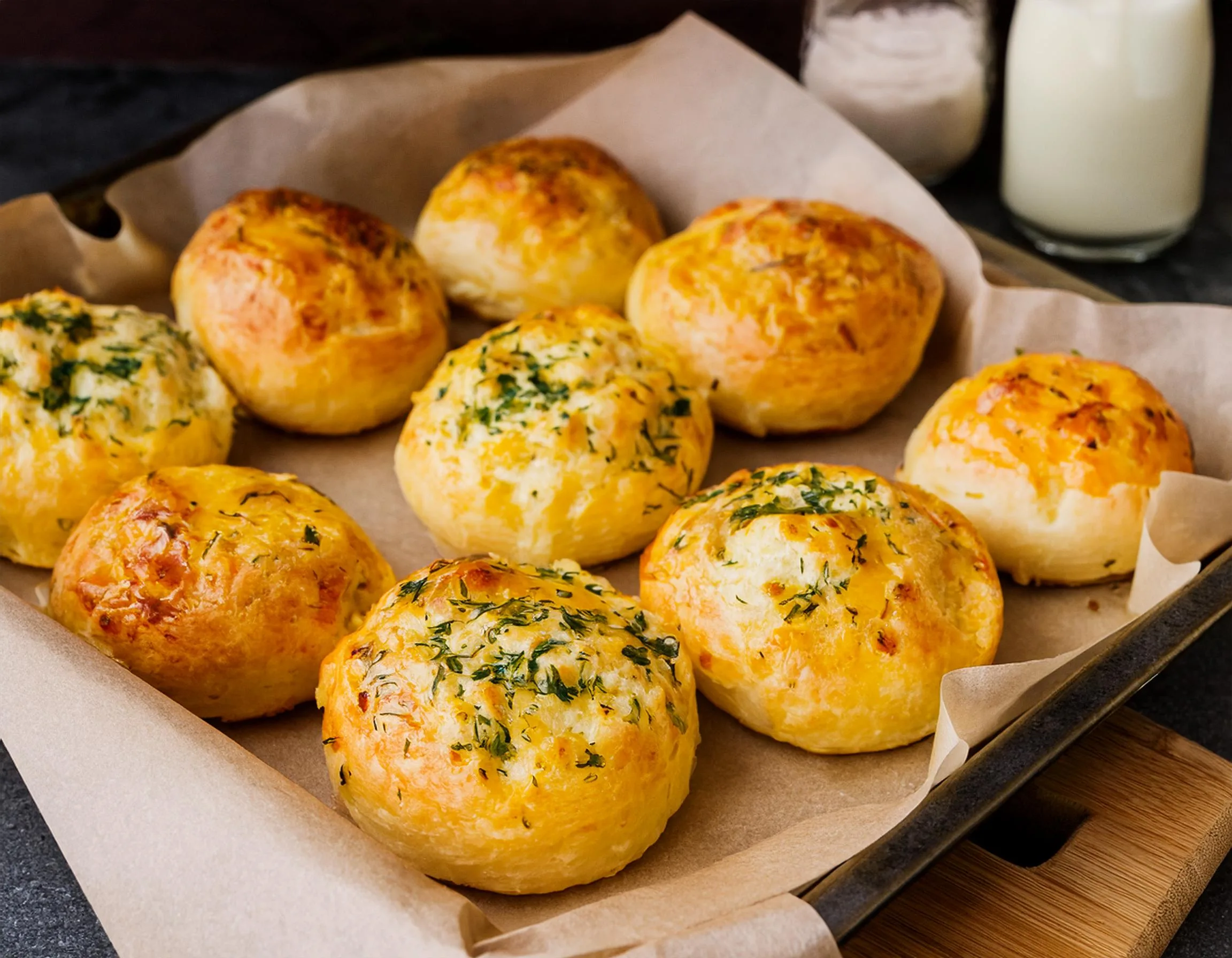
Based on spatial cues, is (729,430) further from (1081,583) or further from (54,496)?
(54,496)

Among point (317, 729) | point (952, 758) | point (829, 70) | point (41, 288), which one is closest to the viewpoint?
point (952, 758)

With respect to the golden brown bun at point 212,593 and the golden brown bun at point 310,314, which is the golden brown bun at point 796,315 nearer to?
the golden brown bun at point 310,314

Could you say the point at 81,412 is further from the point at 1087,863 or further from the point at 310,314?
the point at 1087,863

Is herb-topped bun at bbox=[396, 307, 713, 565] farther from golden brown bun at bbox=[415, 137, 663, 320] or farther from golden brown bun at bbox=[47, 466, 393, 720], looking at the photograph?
golden brown bun at bbox=[415, 137, 663, 320]

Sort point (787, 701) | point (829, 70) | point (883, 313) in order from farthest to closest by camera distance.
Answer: point (829, 70)
point (883, 313)
point (787, 701)

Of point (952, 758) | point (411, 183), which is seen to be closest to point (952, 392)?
point (952, 758)

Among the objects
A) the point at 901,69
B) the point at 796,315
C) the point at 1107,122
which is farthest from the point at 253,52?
the point at 1107,122

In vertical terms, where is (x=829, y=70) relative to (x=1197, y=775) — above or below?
above
